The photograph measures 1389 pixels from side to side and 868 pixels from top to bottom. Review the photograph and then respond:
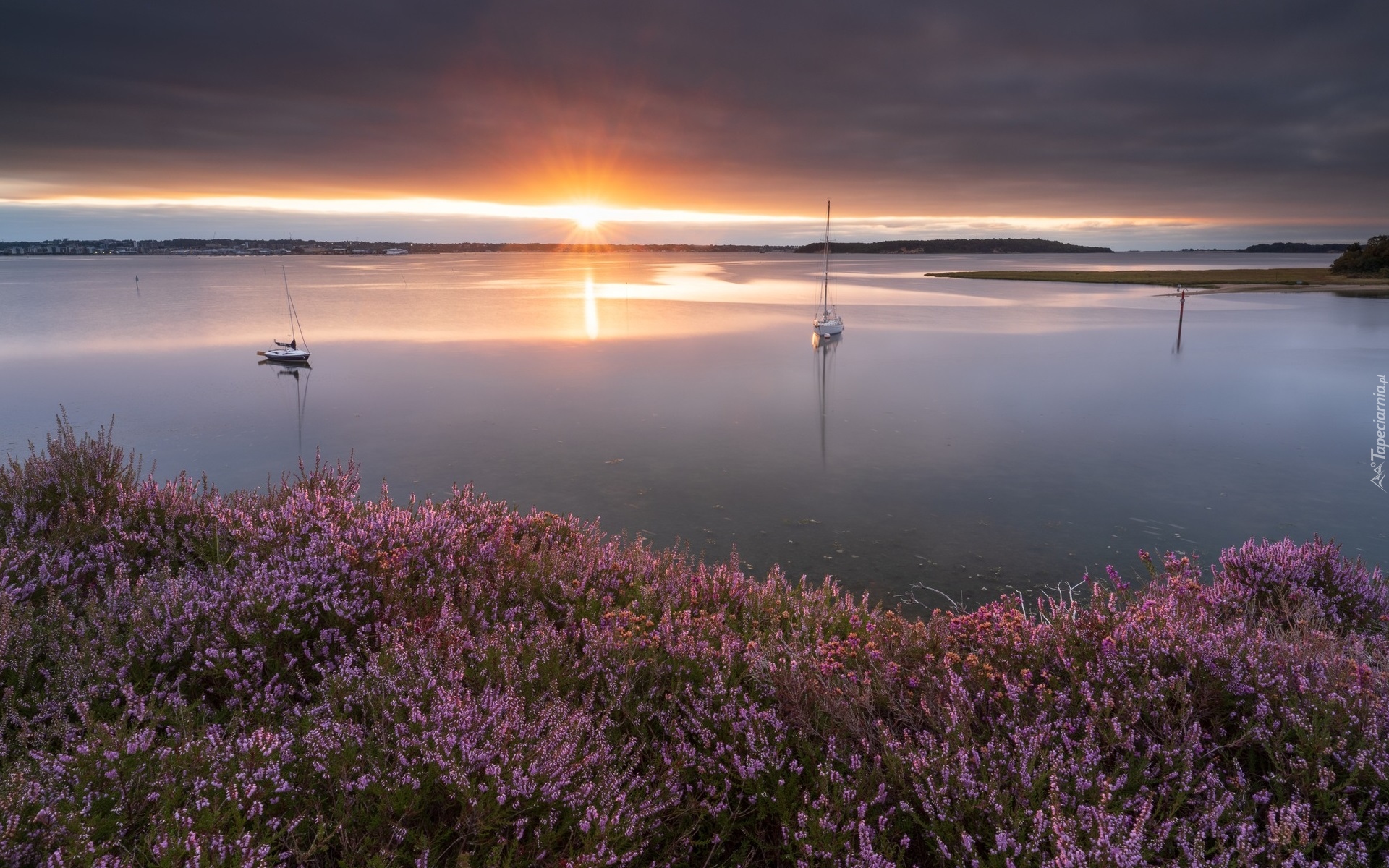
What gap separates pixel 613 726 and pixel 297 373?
3079 centimetres

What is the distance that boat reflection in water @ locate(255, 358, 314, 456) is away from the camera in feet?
79.5

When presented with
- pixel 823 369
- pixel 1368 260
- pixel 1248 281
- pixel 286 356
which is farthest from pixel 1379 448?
pixel 1368 260

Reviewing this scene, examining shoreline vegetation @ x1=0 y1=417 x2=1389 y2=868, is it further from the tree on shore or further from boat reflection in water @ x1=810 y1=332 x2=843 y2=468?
the tree on shore

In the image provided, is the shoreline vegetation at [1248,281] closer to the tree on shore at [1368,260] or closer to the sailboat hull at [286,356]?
the tree on shore at [1368,260]

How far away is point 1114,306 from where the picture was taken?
6200 centimetres

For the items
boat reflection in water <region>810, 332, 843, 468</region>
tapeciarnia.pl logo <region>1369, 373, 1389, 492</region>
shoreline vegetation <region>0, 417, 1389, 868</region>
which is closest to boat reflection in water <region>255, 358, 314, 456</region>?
boat reflection in water <region>810, 332, 843, 468</region>

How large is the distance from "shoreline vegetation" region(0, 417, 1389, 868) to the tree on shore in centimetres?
10934

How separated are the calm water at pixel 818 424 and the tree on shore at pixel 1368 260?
2018 inches

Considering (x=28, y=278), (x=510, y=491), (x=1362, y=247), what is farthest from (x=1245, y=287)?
(x=28, y=278)

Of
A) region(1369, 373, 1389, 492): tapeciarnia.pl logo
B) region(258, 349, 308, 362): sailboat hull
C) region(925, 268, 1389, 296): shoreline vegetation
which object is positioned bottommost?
region(1369, 373, 1389, 492): tapeciarnia.pl logo

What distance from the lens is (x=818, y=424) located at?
20328mm

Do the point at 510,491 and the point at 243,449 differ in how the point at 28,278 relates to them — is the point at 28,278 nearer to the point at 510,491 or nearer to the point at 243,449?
the point at 243,449

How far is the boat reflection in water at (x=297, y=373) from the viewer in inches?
953

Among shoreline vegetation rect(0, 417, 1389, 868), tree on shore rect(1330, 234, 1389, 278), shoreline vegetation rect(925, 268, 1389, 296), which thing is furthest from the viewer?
tree on shore rect(1330, 234, 1389, 278)
